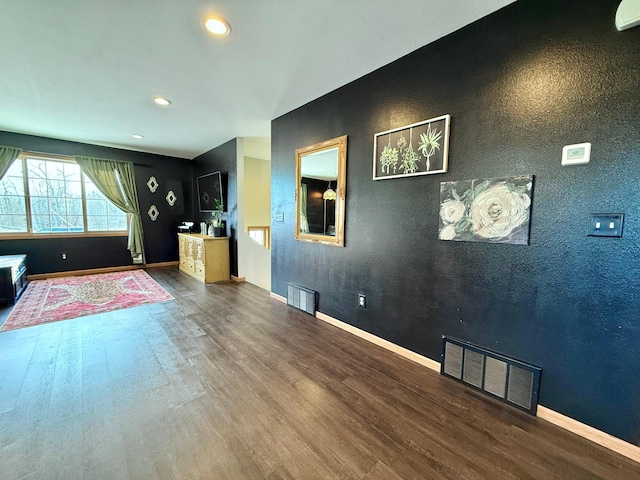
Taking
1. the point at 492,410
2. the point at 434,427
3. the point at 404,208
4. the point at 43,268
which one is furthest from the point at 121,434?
the point at 43,268

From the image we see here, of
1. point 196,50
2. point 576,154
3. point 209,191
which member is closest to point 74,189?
point 209,191

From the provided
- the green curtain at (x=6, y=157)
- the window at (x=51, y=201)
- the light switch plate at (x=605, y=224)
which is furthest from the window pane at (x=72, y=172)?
the light switch plate at (x=605, y=224)

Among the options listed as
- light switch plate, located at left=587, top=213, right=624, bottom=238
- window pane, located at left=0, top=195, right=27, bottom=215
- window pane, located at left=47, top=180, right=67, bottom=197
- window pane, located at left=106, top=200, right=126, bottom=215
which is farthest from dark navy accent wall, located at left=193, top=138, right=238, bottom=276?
light switch plate, located at left=587, top=213, right=624, bottom=238

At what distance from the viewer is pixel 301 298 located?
3.25 metres

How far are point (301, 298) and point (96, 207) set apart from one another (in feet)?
16.1

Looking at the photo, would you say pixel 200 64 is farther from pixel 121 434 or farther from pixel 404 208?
pixel 121 434

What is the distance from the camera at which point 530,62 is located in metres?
1.54

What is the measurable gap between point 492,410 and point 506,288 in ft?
2.58

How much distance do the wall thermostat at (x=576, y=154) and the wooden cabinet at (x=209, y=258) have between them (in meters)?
4.59

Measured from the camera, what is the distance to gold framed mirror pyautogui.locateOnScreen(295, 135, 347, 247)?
270 cm

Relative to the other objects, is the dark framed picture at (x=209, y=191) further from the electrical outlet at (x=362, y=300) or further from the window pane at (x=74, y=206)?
the electrical outlet at (x=362, y=300)

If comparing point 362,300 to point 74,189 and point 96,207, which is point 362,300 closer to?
point 96,207

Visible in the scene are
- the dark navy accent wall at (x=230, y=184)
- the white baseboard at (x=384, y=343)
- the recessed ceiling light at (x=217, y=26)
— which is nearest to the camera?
the recessed ceiling light at (x=217, y=26)

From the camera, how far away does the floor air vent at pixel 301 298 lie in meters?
3.09
